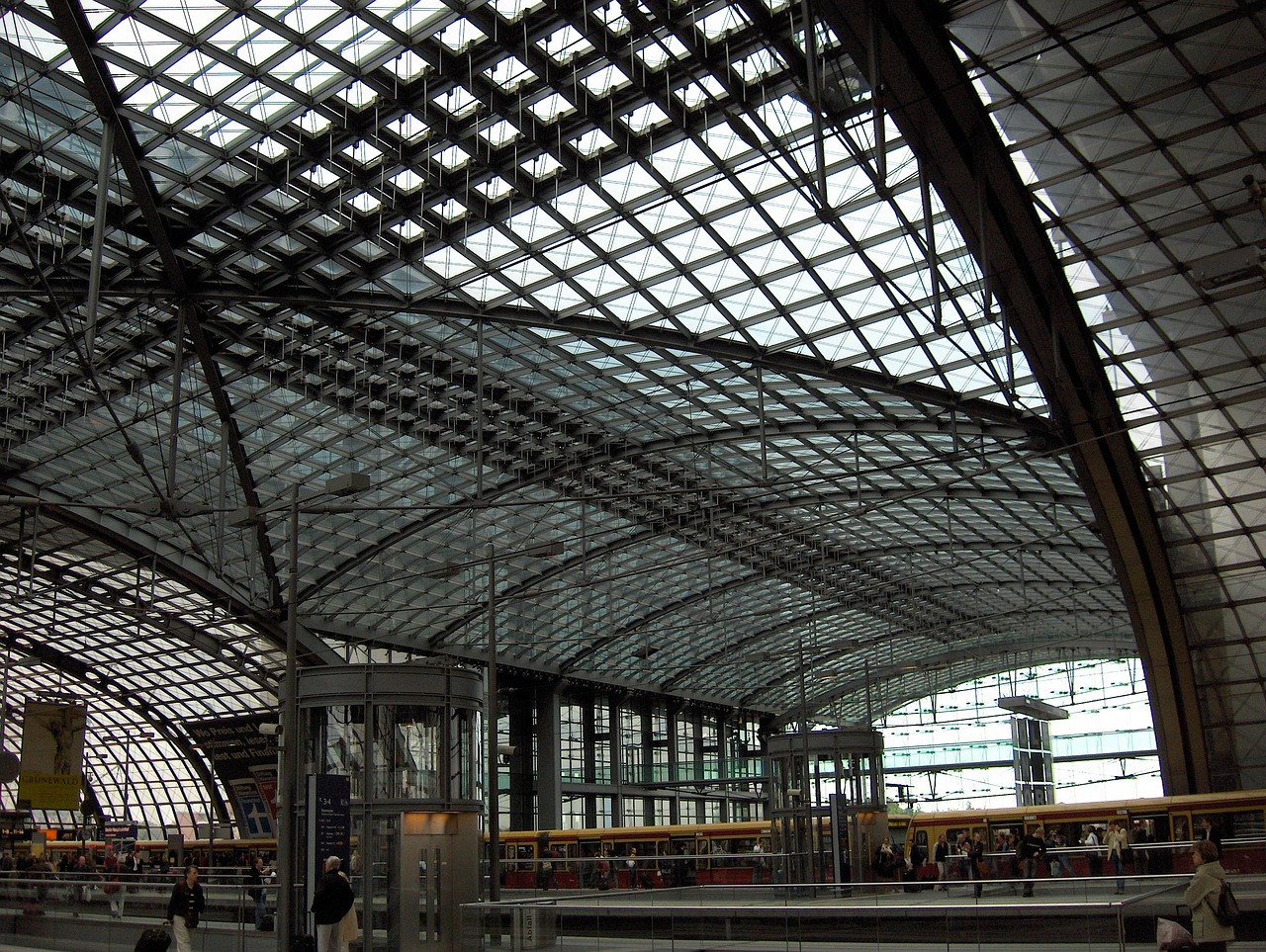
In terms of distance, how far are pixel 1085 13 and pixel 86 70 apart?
20.8 metres

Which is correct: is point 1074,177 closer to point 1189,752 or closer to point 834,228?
point 834,228

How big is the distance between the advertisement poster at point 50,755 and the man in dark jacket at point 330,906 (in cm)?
2399

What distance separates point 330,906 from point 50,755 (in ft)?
82.9

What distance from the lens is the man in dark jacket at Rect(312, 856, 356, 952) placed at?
626 inches

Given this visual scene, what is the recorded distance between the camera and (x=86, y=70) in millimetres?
24500

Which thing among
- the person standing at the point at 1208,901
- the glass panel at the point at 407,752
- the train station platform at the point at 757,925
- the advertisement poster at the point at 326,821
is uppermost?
the glass panel at the point at 407,752

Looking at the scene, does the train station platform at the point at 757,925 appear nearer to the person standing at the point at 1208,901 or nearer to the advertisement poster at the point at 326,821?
the person standing at the point at 1208,901

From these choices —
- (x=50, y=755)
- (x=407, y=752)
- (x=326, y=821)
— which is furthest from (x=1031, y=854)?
(x=50, y=755)

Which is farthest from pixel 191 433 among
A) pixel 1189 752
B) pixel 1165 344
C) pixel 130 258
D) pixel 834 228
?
pixel 1189 752

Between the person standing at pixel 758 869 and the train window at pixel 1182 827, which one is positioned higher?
the train window at pixel 1182 827

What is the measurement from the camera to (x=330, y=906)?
1592 centimetres

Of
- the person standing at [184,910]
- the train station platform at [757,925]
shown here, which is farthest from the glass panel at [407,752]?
the person standing at [184,910]

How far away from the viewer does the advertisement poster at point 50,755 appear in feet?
119

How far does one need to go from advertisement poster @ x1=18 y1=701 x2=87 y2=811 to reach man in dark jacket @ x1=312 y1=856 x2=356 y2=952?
2399cm
